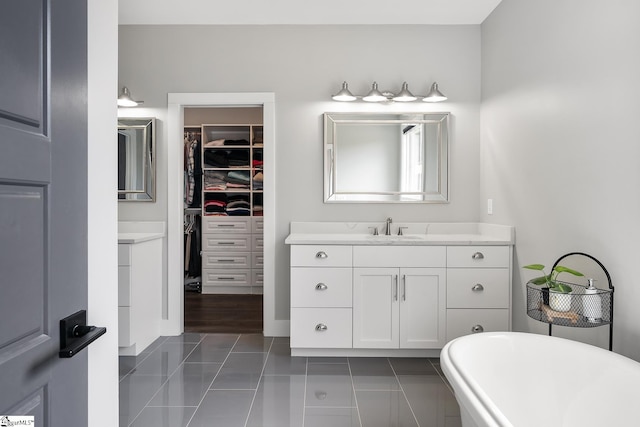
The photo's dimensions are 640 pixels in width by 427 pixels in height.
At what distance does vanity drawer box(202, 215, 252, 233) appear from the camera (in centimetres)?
545

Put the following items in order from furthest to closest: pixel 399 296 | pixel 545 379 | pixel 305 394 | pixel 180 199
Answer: pixel 180 199 → pixel 399 296 → pixel 305 394 → pixel 545 379

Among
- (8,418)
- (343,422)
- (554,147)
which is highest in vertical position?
(554,147)

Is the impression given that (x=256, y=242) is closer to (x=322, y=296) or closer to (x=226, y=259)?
(x=226, y=259)

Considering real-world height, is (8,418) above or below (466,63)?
below

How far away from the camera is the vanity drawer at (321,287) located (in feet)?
10.4

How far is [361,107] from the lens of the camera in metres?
3.71

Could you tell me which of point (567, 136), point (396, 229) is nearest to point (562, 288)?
point (567, 136)

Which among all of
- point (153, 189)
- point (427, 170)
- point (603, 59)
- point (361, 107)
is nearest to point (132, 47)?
point (153, 189)

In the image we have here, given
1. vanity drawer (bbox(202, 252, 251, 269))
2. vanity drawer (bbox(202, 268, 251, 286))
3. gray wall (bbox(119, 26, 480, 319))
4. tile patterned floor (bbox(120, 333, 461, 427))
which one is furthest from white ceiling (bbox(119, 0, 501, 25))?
vanity drawer (bbox(202, 268, 251, 286))

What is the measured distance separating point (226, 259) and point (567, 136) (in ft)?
13.4

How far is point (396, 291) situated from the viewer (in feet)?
10.4

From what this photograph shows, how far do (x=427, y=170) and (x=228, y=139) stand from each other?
2.95m

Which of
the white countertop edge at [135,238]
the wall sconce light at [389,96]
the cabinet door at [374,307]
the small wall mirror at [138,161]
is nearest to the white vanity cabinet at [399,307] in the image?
the cabinet door at [374,307]

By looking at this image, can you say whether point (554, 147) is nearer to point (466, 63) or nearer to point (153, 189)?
point (466, 63)
